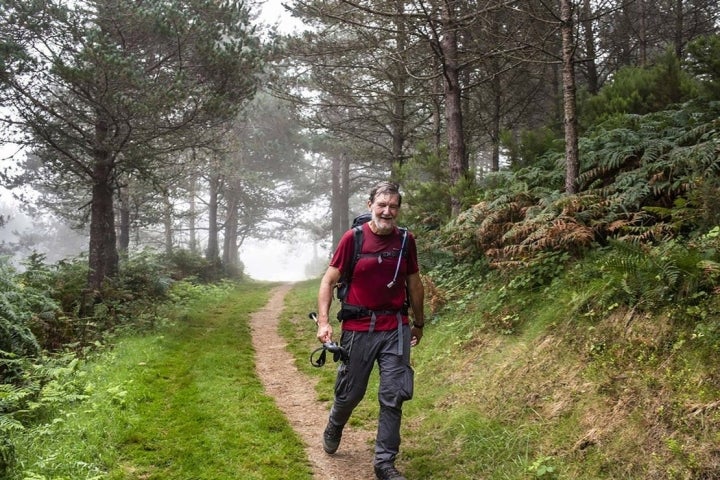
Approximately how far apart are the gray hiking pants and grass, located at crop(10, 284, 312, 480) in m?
0.75

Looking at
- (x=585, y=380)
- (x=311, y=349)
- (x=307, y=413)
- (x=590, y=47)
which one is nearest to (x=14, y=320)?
(x=311, y=349)

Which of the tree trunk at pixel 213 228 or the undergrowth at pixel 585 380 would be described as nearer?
the undergrowth at pixel 585 380

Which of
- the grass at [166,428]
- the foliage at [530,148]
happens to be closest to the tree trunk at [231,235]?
the grass at [166,428]

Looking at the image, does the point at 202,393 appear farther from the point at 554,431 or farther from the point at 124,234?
the point at 124,234

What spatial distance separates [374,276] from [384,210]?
58 centimetres

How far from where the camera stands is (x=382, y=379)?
4234 mm

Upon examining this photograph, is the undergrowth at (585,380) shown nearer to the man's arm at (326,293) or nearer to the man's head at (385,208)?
the man's arm at (326,293)

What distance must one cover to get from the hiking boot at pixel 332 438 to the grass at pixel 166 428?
0.86 ft

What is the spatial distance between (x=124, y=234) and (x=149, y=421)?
1532 cm

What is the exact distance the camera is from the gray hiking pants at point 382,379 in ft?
13.4

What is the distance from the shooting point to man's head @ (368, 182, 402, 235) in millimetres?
4293

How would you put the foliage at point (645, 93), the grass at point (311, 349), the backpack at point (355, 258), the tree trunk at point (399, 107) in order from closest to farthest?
the backpack at point (355, 258)
the grass at point (311, 349)
the foliage at point (645, 93)
the tree trunk at point (399, 107)

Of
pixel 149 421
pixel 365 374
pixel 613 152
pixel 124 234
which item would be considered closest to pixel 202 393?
pixel 149 421

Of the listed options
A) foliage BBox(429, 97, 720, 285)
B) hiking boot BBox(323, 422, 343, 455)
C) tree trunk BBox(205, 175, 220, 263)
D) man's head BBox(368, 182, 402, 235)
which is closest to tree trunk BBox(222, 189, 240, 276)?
tree trunk BBox(205, 175, 220, 263)
